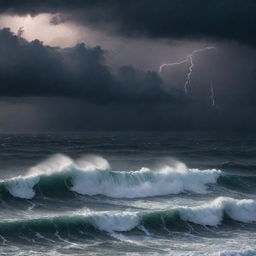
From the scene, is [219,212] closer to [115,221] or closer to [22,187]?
[115,221]

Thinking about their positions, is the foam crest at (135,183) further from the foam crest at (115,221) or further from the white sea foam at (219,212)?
the foam crest at (115,221)

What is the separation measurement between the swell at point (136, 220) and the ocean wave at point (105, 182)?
731cm

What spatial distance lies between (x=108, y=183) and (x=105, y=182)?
26cm

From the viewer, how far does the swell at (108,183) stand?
38.1 meters

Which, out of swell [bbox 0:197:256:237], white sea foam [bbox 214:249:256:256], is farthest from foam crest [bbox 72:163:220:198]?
white sea foam [bbox 214:249:256:256]

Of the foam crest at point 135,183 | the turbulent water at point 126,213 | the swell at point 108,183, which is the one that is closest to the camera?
the turbulent water at point 126,213

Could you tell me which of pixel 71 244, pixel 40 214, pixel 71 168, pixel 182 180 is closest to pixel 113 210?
pixel 40 214

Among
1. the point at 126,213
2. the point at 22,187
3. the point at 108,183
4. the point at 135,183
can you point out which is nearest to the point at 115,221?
the point at 126,213

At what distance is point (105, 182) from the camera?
4191 cm

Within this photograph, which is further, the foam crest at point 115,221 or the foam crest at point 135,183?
the foam crest at point 135,183

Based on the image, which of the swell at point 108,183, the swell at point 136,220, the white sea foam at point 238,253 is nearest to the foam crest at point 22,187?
the swell at point 108,183

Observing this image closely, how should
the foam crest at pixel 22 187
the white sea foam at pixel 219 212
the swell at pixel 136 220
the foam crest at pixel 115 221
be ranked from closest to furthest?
the swell at pixel 136 220 < the foam crest at pixel 115 221 < the white sea foam at pixel 219 212 < the foam crest at pixel 22 187

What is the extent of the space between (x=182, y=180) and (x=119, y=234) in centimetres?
1828

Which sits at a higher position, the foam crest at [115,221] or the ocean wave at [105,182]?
the ocean wave at [105,182]
